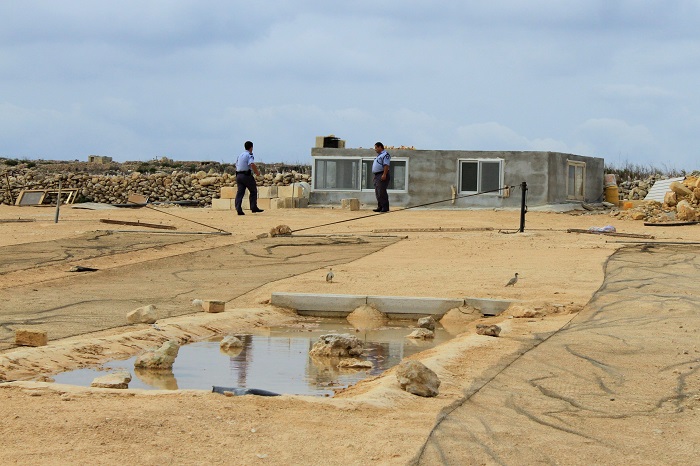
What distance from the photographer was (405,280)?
14.6 m

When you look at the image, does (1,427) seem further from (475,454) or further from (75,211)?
(75,211)

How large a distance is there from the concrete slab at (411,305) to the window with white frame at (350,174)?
66.5 feet

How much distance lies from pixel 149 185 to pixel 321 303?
32433 mm

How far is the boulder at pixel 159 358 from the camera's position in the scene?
865cm

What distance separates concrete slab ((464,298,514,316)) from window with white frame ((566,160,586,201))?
832 inches

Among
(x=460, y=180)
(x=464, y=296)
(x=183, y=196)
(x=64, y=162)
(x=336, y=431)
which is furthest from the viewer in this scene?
(x=64, y=162)

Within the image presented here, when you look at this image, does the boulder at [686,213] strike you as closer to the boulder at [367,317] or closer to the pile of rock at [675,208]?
the pile of rock at [675,208]

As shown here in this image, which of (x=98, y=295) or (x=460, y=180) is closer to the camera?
(x=98, y=295)

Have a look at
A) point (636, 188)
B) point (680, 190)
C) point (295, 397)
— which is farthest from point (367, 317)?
point (636, 188)

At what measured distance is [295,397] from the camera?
651 centimetres

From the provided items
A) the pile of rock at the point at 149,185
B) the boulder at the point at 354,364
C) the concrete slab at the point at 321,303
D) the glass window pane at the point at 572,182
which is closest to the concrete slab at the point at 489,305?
the concrete slab at the point at 321,303

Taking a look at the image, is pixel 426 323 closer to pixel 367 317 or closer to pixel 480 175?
pixel 367 317

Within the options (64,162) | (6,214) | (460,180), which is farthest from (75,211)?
(64,162)

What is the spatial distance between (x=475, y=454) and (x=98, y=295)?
28.1 ft
